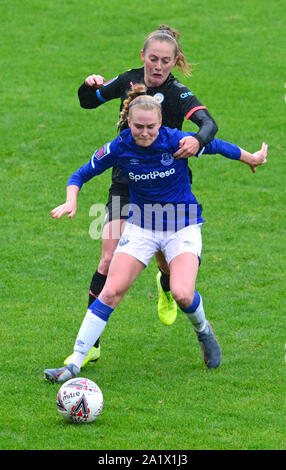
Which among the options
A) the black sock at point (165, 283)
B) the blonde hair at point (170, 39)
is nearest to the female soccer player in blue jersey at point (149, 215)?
the blonde hair at point (170, 39)

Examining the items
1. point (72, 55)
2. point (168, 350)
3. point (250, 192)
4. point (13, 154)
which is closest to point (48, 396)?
point (168, 350)

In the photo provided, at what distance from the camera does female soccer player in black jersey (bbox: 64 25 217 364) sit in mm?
7734

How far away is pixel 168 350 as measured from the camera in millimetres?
8672

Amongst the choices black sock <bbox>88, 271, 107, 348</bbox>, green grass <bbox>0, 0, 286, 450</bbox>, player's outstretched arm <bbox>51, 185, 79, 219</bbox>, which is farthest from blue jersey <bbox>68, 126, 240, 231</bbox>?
green grass <bbox>0, 0, 286, 450</bbox>

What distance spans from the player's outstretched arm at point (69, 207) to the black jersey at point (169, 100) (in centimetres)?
82

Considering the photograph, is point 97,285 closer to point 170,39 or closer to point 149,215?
point 149,215

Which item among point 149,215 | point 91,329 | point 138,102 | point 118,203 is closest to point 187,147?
point 138,102

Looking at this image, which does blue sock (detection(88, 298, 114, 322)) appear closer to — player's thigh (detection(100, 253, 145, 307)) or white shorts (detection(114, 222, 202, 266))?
player's thigh (detection(100, 253, 145, 307))

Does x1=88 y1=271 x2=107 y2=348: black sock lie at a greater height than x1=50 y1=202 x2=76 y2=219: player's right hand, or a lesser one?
lesser

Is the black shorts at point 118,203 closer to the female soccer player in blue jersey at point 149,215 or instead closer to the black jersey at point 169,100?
the black jersey at point 169,100

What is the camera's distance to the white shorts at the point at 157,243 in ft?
25.6

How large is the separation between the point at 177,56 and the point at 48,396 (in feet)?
11.2

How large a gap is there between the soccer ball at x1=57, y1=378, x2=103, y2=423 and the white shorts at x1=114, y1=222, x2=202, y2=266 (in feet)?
4.96
